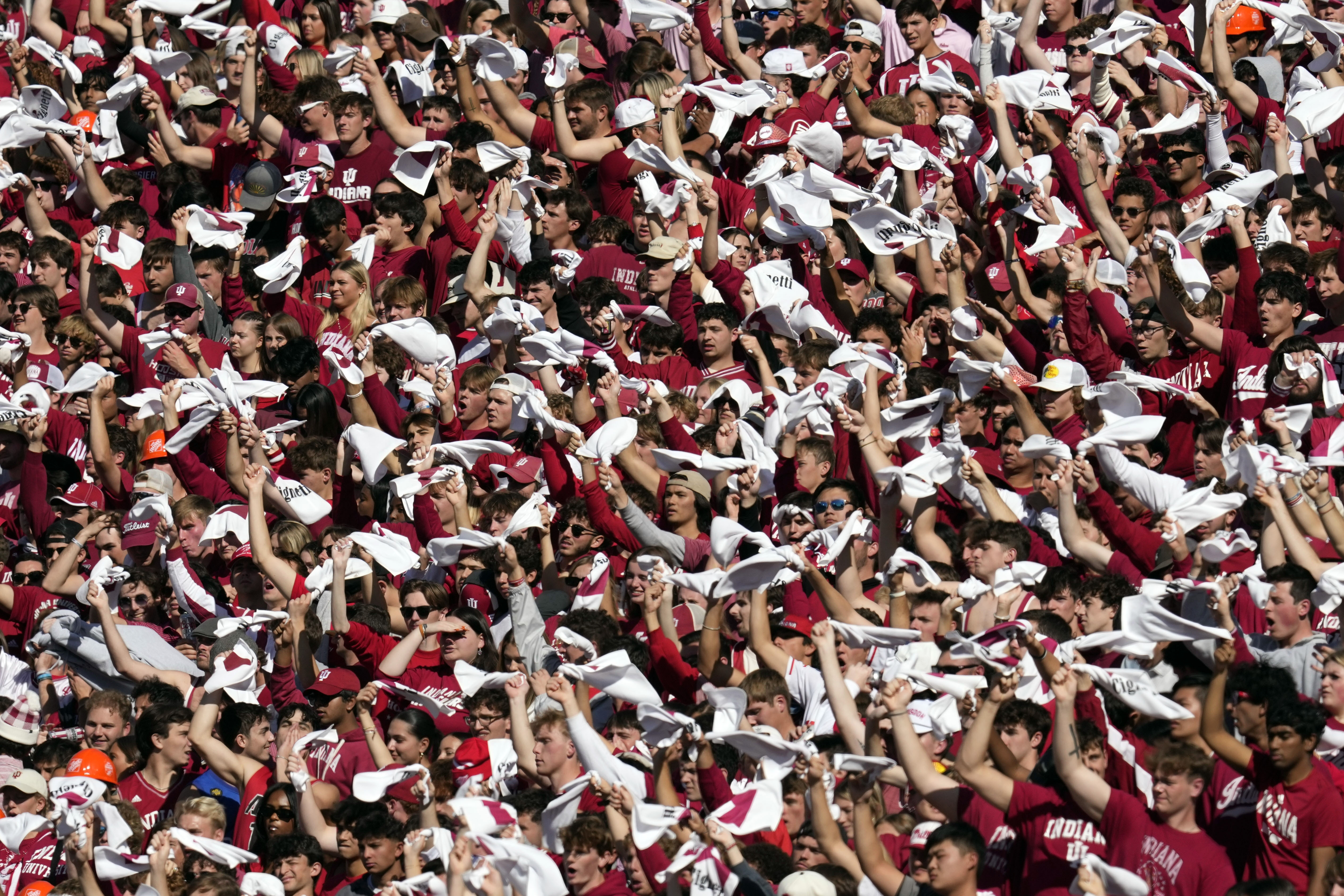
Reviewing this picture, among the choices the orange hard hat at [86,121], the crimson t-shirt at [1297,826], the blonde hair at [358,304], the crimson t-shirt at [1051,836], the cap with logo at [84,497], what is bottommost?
the cap with logo at [84,497]

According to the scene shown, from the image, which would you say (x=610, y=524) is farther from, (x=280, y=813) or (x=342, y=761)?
(x=280, y=813)

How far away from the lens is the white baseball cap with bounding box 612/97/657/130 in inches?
476

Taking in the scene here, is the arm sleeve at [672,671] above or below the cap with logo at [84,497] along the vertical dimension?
above

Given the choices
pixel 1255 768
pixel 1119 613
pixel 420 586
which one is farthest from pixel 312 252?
pixel 1255 768

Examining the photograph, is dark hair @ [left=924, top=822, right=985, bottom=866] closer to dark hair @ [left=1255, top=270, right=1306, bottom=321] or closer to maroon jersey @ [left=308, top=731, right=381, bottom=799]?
maroon jersey @ [left=308, top=731, right=381, bottom=799]

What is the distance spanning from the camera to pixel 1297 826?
22.0 feet

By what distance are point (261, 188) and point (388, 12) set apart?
1.58 metres

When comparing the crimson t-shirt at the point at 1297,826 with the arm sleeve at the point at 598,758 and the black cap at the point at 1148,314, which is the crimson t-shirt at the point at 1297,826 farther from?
the black cap at the point at 1148,314

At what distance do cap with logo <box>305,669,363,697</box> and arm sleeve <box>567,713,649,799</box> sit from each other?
61.7 inches

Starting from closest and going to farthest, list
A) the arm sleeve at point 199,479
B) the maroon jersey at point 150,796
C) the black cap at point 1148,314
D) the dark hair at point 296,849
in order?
1. the dark hair at point 296,849
2. the maroon jersey at point 150,796
3. the black cap at point 1148,314
4. the arm sleeve at point 199,479

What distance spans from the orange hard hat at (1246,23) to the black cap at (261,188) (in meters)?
5.02

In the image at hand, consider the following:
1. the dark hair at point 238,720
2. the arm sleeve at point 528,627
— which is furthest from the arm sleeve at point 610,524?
the dark hair at point 238,720

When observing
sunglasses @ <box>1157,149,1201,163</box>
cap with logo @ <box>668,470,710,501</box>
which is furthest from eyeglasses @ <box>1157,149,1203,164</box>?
cap with logo @ <box>668,470,710,501</box>

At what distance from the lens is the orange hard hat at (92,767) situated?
30.3 feet
